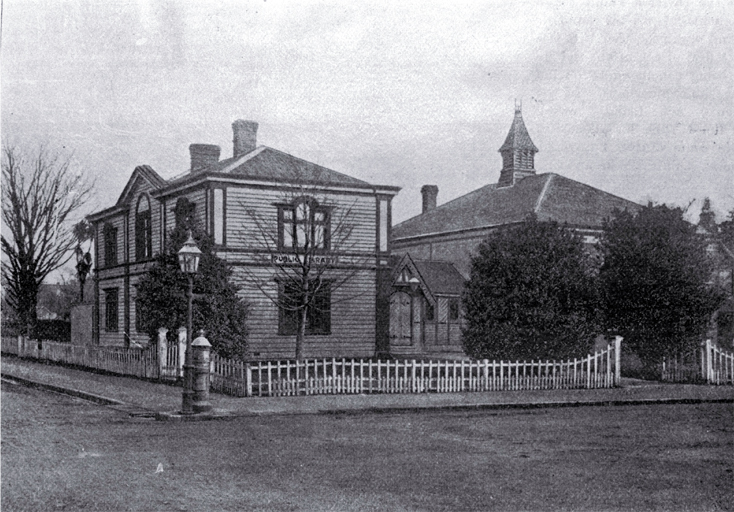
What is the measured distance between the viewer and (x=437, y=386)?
59.7ft

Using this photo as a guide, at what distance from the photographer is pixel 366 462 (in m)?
9.12

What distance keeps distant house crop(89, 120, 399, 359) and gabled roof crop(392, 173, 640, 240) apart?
6.65 m

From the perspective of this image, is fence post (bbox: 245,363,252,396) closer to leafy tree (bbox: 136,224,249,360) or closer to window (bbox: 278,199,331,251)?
leafy tree (bbox: 136,224,249,360)

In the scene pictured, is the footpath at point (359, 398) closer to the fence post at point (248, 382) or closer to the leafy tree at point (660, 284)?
the fence post at point (248, 382)

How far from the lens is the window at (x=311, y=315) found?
2505 centimetres

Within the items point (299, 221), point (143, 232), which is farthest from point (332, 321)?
point (143, 232)

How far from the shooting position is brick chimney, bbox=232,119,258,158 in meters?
26.8

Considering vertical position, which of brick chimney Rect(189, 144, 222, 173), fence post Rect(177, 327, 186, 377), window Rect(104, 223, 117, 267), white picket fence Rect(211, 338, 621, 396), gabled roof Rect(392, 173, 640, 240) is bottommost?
white picket fence Rect(211, 338, 621, 396)

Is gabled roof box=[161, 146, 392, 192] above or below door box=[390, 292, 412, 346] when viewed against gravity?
above

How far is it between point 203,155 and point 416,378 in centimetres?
1193

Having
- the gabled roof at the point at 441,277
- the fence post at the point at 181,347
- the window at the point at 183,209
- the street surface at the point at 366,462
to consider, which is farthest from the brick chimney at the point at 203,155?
the street surface at the point at 366,462

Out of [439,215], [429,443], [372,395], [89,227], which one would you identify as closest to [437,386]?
[372,395]

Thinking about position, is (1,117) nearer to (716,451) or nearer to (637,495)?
(637,495)

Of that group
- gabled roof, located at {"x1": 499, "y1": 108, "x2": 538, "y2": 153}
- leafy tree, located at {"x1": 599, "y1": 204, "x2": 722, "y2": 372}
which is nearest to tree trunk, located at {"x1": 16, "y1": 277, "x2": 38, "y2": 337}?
leafy tree, located at {"x1": 599, "y1": 204, "x2": 722, "y2": 372}
